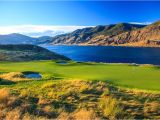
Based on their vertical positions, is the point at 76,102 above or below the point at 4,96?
below

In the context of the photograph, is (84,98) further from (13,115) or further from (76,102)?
(13,115)

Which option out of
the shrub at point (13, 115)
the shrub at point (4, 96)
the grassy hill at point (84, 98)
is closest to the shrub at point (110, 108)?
the grassy hill at point (84, 98)

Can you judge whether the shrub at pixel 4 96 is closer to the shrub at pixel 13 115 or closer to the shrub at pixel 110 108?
the shrub at pixel 13 115

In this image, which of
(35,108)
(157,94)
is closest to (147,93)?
(157,94)

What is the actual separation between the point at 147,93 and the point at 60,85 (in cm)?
560

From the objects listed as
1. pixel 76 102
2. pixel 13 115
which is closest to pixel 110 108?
pixel 76 102

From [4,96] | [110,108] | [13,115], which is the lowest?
[13,115]

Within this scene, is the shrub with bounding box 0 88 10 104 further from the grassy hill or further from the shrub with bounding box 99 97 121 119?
the shrub with bounding box 99 97 121 119

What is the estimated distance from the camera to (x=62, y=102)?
1673 cm

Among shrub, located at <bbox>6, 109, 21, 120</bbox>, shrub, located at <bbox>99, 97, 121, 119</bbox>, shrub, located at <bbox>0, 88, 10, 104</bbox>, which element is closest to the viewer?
shrub, located at <bbox>6, 109, 21, 120</bbox>

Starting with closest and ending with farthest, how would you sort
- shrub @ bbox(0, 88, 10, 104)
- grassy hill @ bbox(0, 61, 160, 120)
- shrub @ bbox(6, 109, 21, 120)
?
shrub @ bbox(6, 109, 21, 120) → grassy hill @ bbox(0, 61, 160, 120) → shrub @ bbox(0, 88, 10, 104)

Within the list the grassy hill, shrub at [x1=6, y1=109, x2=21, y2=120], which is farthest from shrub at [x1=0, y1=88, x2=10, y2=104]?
shrub at [x1=6, y1=109, x2=21, y2=120]

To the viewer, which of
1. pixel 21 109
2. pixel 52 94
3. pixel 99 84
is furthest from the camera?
pixel 99 84

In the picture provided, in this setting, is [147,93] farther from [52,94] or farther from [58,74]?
[58,74]
